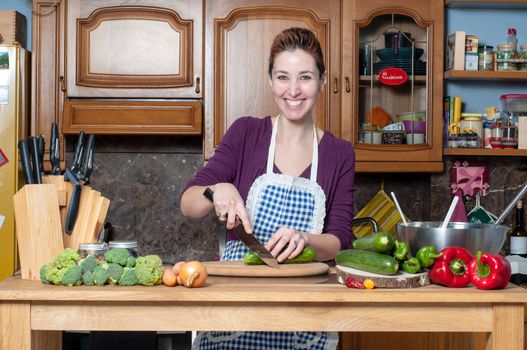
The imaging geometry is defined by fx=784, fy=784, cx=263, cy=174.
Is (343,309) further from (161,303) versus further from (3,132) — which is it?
(3,132)

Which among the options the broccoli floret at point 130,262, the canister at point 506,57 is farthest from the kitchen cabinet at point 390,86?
the broccoli floret at point 130,262

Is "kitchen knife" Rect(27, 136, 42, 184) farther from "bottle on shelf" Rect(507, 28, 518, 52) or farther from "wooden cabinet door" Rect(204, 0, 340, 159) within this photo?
"bottle on shelf" Rect(507, 28, 518, 52)

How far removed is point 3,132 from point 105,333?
1.07 metres

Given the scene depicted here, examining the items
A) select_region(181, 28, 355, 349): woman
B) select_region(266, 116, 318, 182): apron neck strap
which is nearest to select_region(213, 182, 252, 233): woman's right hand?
select_region(181, 28, 355, 349): woman

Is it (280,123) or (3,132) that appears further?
(3,132)

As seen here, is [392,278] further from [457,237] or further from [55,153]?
[55,153]

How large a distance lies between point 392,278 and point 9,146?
225 centimetres

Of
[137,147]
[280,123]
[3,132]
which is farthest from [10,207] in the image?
[280,123]

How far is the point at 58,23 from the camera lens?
11.5 ft

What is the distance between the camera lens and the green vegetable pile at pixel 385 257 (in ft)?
5.35

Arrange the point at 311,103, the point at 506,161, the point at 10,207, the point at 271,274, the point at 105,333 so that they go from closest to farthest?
the point at 271,274
the point at 311,103
the point at 105,333
the point at 10,207
the point at 506,161

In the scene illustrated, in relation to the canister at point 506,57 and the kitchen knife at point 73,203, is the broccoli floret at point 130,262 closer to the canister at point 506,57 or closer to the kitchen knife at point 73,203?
the kitchen knife at point 73,203

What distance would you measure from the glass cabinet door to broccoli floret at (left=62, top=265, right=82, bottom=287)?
2166 mm

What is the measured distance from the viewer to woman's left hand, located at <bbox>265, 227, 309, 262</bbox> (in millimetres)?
1815
